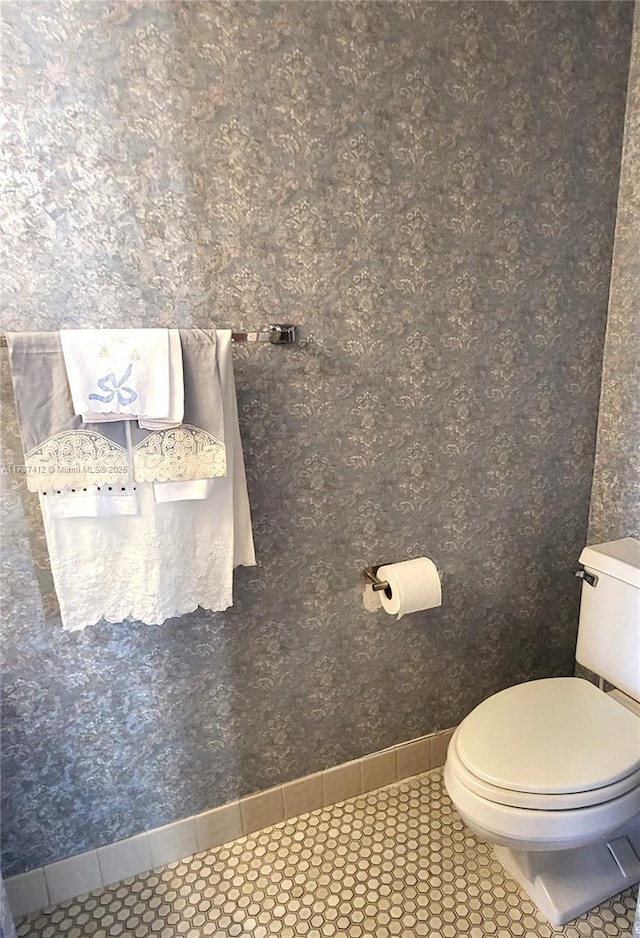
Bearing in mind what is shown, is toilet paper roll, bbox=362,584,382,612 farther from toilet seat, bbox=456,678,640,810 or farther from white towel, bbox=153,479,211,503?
white towel, bbox=153,479,211,503

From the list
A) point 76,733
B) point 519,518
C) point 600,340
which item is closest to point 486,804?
point 519,518

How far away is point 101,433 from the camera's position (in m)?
1.25

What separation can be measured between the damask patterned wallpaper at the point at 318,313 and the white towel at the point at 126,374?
0.46 feet

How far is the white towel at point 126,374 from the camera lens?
3.92 feet

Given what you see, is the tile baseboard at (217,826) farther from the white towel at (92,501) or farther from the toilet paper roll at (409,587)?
the white towel at (92,501)

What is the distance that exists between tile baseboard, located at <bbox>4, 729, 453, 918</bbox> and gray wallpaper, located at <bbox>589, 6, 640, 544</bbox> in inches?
35.4

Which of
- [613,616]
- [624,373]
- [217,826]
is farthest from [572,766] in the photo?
[624,373]

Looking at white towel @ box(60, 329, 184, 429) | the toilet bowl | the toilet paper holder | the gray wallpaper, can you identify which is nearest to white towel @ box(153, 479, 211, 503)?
white towel @ box(60, 329, 184, 429)

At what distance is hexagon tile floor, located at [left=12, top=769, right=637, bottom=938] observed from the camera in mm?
1514

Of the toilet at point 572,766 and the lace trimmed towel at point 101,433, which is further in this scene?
the toilet at point 572,766

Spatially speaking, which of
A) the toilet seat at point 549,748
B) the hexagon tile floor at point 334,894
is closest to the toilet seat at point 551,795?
the toilet seat at point 549,748

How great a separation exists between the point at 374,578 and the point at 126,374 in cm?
88

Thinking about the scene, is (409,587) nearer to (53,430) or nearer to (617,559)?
(617,559)

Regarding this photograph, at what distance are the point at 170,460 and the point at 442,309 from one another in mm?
835
